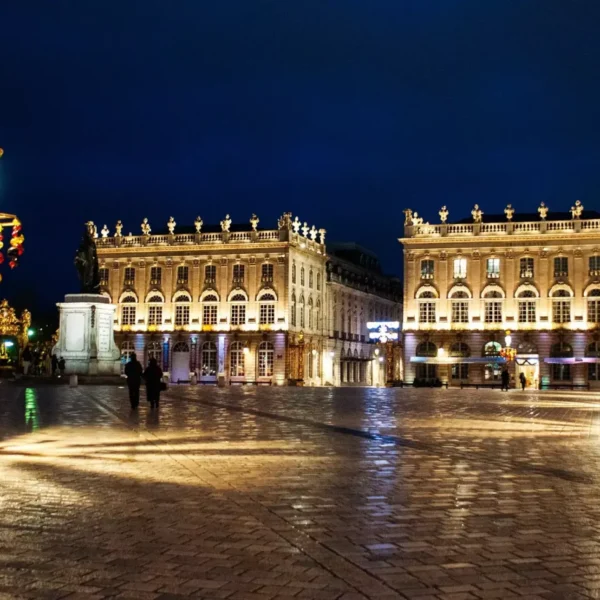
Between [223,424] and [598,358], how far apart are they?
2346 inches

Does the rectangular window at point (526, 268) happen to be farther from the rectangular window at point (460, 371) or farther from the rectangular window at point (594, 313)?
the rectangular window at point (460, 371)

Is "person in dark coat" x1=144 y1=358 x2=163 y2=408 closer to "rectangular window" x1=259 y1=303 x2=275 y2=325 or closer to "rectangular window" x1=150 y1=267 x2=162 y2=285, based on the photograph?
"rectangular window" x1=259 y1=303 x2=275 y2=325

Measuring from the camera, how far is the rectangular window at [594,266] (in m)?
75.2

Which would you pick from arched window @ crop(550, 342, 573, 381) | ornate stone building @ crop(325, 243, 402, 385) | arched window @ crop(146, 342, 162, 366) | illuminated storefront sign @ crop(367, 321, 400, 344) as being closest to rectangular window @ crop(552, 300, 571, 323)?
arched window @ crop(550, 342, 573, 381)

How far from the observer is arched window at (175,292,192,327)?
85688 mm

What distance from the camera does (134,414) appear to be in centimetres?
2225

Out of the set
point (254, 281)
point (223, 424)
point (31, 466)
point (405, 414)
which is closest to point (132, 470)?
point (31, 466)

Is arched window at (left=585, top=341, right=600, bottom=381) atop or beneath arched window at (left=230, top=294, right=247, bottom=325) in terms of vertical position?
beneath

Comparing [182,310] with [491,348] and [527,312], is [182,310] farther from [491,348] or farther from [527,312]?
[527,312]

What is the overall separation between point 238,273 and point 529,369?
27.8 m

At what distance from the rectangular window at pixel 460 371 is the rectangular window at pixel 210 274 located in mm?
23800

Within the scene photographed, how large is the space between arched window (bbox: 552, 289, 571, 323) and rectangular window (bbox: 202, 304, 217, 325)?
3014 cm

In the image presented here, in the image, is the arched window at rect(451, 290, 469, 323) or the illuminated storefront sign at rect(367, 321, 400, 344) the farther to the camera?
the arched window at rect(451, 290, 469, 323)

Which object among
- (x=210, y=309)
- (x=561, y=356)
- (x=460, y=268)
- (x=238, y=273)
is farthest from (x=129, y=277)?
(x=561, y=356)
